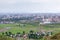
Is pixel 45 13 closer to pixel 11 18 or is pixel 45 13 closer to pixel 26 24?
pixel 26 24

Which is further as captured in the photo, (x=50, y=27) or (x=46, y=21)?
(x=46, y=21)

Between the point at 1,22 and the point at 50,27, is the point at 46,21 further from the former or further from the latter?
the point at 1,22

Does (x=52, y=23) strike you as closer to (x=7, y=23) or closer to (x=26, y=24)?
(x=26, y=24)

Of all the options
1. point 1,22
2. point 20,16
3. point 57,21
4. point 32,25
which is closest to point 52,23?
point 57,21

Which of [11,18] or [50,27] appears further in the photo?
[11,18]

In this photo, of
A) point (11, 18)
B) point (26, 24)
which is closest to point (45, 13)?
point (26, 24)

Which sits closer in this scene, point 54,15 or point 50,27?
point 50,27

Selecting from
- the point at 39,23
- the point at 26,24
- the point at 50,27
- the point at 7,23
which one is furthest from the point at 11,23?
the point at 50,27
